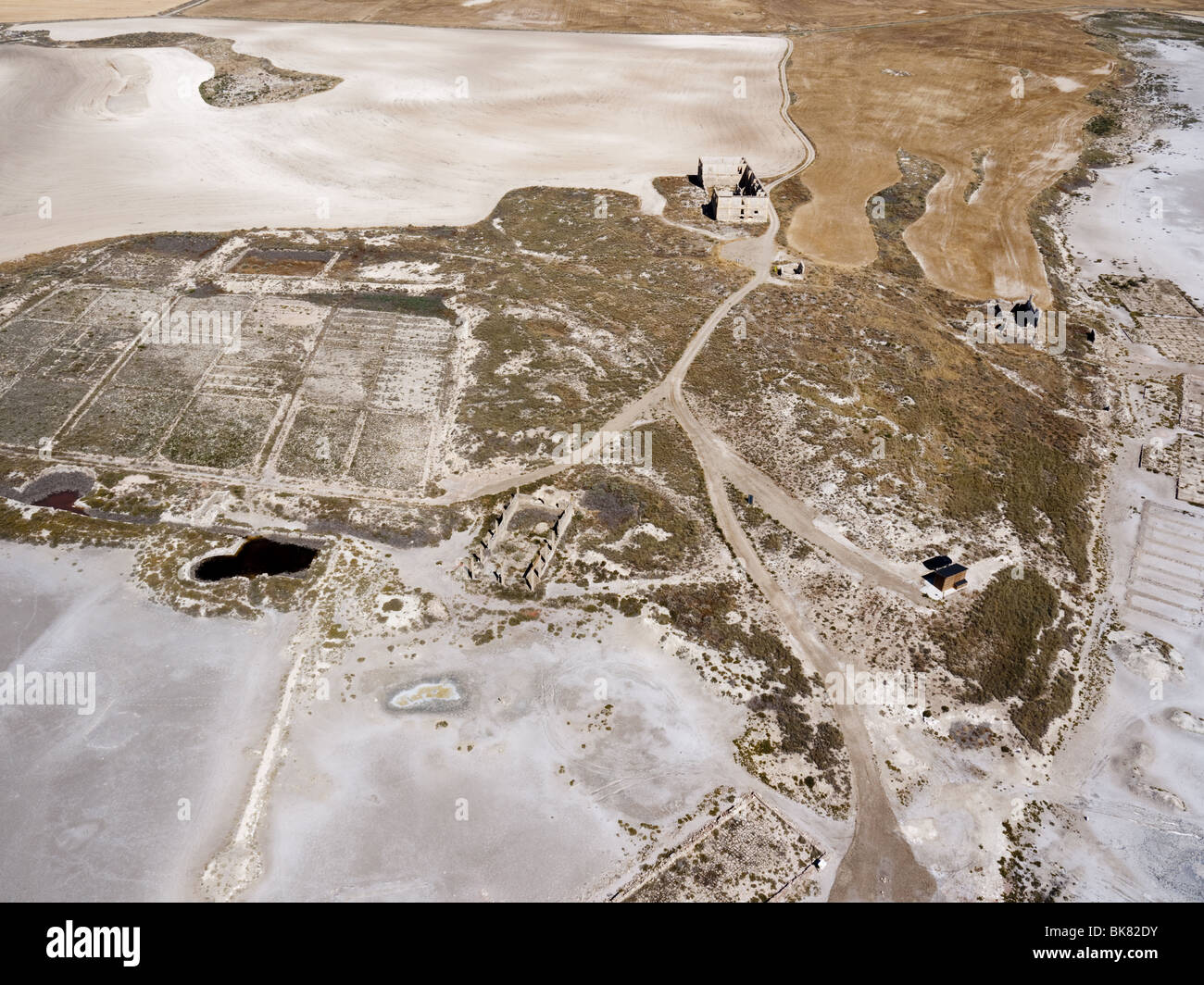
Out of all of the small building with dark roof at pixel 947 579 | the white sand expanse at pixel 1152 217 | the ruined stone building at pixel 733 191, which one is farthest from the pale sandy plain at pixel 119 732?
the white sand expanse at pixel 1152 217

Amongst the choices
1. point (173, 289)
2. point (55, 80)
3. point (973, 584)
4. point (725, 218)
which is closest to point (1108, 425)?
point (973, 584)

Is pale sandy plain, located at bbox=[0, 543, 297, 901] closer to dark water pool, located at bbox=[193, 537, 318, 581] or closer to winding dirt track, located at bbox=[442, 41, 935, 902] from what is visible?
dark water pool, located at bbox=[193, 537, 318, 581]

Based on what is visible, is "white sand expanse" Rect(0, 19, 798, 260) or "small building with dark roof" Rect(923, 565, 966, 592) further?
"white sand expanse" Rect(0, 19, 798, 260)

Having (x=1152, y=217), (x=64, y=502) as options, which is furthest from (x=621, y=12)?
(x=64, y=502)

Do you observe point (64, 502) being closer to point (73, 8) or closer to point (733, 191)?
point (733, 191)

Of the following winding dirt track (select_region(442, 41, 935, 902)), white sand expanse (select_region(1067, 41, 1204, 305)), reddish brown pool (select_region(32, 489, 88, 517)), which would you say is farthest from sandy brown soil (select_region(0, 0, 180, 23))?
white sand expanse (select_region(1067, 41, 1204, 305))
